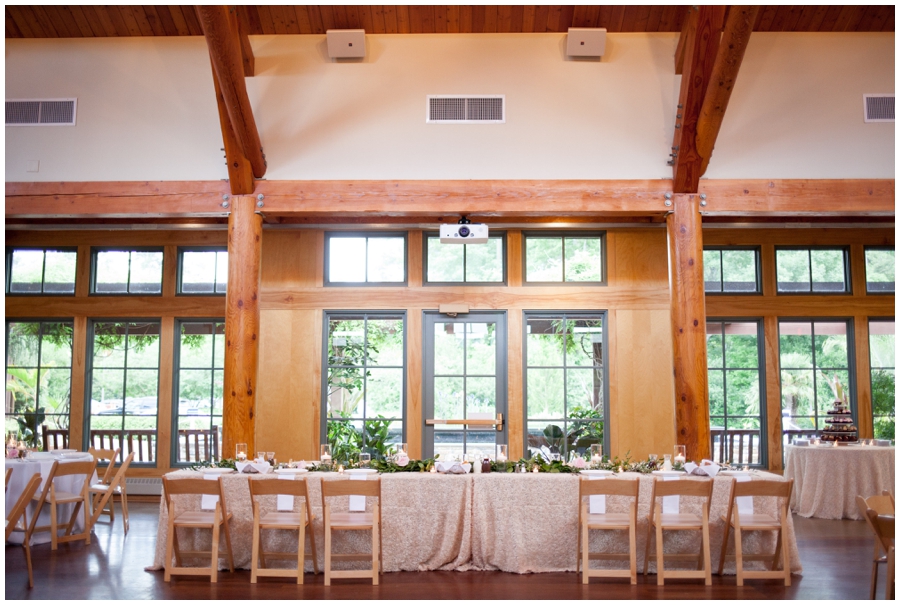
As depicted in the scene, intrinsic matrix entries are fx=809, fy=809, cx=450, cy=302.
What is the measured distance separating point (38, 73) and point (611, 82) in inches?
223

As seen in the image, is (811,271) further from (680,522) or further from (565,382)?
(680,522)

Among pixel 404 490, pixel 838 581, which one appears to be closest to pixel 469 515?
pixel 404 490

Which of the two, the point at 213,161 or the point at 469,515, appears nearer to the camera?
the point at 469,515

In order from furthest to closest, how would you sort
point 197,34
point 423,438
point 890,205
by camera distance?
1. point 423,438
2. point 197,34
3. point 890,205

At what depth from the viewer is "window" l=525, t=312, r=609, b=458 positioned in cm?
955

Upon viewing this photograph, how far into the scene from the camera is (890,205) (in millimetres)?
7480

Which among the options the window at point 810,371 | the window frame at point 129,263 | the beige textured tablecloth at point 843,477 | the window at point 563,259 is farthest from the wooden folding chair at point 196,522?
the window at point 810,371

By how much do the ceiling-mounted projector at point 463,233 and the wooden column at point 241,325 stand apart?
1.76 m

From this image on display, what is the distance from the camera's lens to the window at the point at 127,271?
33.2ft

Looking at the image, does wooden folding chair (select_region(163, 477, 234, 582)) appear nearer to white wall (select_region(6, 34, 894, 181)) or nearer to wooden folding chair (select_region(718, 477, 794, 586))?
white wall (select_region(6, 34, 894, 181))

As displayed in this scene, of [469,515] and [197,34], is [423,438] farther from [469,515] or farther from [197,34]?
[197,34]

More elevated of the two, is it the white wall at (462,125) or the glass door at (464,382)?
the white wall at (462,125)

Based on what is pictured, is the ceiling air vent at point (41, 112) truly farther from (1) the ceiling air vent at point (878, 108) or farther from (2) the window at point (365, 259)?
(1) the ceiling air vent at point (878, 108)

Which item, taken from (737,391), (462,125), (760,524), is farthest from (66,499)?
(737,391)
